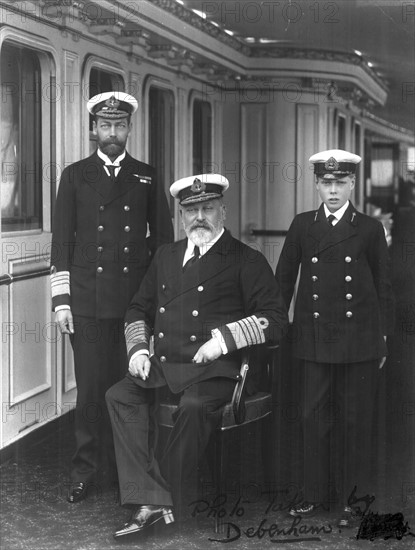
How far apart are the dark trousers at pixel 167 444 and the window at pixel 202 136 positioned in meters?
3.54

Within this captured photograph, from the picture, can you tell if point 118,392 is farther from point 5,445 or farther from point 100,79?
point 100,79

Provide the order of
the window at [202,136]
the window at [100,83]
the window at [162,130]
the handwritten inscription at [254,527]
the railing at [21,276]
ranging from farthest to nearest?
the window at [202,136] < the window at [162,130] < the window at [100,83] < the railing at [21,276] < the handwritten inscription at [254,527]

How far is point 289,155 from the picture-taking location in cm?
763

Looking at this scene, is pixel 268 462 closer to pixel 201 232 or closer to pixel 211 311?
pixel 211 311

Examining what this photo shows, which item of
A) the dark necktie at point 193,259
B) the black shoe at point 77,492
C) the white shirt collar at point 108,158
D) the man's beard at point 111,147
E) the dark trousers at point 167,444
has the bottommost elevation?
the black shoe at point 77,492

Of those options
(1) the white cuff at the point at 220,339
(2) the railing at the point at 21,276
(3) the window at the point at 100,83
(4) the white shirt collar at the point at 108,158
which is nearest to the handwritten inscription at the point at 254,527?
(1) the white cuff at the point at 220,339

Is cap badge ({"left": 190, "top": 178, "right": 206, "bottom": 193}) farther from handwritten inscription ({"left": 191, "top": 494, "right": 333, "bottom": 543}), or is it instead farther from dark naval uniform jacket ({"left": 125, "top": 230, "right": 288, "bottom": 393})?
handwritten inscription ({"left": 191, "top": 494, "right": 333, "bottom": 543})

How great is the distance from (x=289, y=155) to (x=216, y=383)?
4279mm

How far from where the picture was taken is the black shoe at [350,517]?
369 centimetres

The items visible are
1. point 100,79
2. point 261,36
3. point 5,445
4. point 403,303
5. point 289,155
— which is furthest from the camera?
point 403,303

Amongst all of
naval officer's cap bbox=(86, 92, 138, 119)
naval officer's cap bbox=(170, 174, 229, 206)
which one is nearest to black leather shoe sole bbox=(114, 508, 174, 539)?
naval officer's cap bbox=(170, 174, 229, 206)

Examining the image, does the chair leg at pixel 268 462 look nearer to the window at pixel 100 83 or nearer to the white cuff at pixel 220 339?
the white cuff at pixel 220 339

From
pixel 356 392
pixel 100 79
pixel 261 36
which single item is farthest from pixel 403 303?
pixel 356 392

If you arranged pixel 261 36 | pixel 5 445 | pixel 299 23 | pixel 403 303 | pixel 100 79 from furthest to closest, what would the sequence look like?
pixel 403 303, pixel 261 36, pixel 299 23, pixel 100 79, pixel 5 445
